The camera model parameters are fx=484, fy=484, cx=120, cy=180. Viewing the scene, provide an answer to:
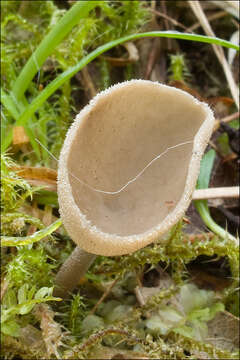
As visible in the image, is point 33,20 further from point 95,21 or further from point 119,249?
point 119,249

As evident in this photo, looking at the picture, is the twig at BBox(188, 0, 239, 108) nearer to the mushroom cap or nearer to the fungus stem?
the mushroom cap

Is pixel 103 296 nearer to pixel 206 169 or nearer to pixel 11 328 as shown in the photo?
pixel 11 328

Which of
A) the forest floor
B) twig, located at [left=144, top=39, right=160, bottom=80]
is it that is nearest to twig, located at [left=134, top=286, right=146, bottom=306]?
the forest floor

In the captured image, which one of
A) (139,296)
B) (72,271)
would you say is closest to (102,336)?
(72,271)

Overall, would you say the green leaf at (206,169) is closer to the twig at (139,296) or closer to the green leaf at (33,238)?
the twig at (139,296)

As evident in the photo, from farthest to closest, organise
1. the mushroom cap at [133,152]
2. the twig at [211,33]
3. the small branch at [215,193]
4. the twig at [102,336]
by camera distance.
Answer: the twig at [211,33], the small branch at [215,193], the twig at [102,336], the mushroom cap at [133,152]

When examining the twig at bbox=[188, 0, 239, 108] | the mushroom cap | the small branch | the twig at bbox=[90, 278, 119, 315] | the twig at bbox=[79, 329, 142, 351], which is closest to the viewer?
the mushroom cap

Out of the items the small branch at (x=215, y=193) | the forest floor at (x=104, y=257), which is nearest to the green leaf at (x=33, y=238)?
the forest floor at (x=104, y=257)

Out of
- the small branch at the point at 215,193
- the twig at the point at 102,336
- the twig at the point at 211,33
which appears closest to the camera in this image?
the twig at the point at 102,336
